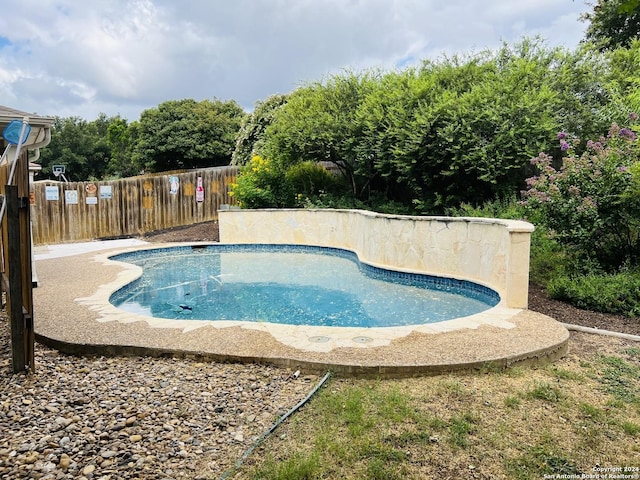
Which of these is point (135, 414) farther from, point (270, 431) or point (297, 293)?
point (297, 293)

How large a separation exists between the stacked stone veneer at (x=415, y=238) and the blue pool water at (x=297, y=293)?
26 centimetres

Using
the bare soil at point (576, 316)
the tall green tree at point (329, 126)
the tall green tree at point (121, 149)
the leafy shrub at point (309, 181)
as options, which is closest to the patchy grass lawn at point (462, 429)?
the bare soil at point (576, 316)

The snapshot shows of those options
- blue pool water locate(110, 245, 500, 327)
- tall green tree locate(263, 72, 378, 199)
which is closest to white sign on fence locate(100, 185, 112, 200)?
blue pool water locate(110, 245, 500, 327)

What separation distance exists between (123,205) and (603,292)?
13258mm

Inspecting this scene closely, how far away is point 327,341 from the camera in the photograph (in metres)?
4.32

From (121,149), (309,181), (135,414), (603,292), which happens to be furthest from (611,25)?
(121,149)

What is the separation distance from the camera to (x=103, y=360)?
4215mm

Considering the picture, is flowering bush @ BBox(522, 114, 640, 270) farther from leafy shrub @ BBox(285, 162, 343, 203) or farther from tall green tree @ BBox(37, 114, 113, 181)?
tall green tree @ BBox(37, 114, 113, 181)

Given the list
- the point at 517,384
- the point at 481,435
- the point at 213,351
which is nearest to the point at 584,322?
the point at 517,384

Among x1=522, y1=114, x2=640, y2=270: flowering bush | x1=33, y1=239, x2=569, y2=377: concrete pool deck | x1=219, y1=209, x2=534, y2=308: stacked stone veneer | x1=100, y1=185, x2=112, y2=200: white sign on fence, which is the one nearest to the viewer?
x1=33, y1=239, x2=569, y2=377: concrete pool deck

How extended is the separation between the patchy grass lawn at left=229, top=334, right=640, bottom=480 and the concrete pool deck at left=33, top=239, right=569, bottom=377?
0.17 m

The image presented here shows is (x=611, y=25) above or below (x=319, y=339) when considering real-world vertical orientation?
above

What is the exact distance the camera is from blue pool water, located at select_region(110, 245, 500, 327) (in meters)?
6.46

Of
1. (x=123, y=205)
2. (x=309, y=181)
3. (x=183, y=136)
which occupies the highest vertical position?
(x=183, y=136)
